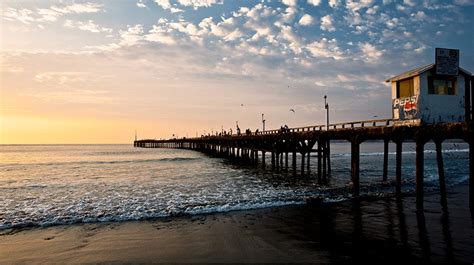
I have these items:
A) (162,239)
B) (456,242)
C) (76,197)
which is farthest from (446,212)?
(76,197)

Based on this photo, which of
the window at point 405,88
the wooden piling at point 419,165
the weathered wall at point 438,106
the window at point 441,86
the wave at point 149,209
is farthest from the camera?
the window at point 405,88

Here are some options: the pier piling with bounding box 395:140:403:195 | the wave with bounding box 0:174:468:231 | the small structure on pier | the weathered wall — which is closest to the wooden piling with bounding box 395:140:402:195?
the pier piling with bounding box 395:140:403:195

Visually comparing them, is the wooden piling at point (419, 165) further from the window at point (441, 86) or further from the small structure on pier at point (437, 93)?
the window at point (441, 86)

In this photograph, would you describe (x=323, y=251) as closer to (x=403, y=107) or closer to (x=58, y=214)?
(x=403, y=107)

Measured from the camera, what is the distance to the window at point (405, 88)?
14.5 m

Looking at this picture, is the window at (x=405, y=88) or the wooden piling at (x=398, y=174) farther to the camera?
the wooden piling at (x=398, y=174)

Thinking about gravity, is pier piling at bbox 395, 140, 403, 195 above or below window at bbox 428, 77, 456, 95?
below

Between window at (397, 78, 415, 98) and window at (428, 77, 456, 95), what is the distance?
678mm

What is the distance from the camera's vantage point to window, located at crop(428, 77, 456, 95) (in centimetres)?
1410

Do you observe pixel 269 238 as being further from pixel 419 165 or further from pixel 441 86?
pixel 441 86

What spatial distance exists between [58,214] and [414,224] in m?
13.0

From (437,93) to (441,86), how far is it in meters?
0.44

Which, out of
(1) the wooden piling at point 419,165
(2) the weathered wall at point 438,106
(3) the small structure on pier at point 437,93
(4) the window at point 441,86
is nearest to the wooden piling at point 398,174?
(3) the small structure on pier at point 437,93

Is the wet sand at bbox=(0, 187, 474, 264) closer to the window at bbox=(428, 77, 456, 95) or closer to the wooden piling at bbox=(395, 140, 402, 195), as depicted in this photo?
the wooden piling at bbox=(395, 140, 402, 195)
